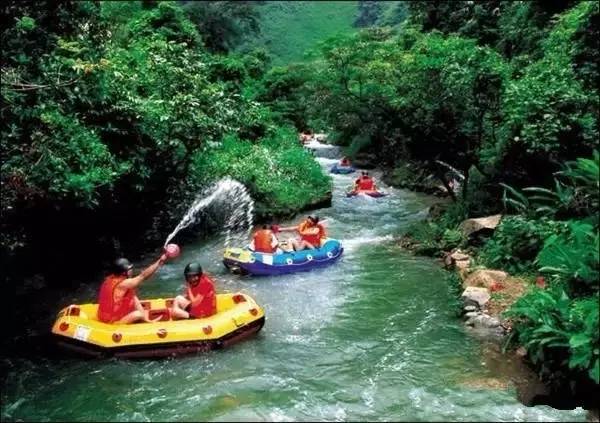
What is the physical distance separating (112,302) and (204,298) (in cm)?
144

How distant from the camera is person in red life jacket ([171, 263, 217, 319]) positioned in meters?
9.84

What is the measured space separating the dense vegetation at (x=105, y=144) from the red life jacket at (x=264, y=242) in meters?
2.94

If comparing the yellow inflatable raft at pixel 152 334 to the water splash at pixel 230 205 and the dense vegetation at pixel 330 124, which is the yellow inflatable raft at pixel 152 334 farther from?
the water splash at pixel 230 205

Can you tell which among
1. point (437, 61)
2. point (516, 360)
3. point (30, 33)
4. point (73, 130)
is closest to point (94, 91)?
point (30, 33)

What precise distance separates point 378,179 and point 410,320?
1768 centimetres

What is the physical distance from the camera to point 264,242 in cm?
1380

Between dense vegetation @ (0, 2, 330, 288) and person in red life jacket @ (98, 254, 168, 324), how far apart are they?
1.73m

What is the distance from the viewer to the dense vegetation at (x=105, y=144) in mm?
8922

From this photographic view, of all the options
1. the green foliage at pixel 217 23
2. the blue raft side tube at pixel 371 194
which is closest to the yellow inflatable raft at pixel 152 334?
the blue raft side tube at pixel 371 194

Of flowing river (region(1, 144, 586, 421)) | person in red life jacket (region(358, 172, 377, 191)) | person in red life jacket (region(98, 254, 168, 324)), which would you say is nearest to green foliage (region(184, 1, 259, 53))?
person in red life jacket (region(358, 172, 377, 191))

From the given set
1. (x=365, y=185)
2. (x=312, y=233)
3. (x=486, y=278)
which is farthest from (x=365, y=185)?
(x=486, y=278)

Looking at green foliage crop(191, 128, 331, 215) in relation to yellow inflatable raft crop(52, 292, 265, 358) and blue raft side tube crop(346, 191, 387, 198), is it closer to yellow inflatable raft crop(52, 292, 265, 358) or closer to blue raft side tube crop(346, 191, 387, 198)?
blue raft side tube crop(346, 191, 387, 198)

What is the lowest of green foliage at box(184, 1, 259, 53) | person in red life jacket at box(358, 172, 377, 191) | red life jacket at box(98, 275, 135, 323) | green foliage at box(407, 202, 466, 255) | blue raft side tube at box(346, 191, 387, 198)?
blue raft side tube at box(346, 191, 387, 198)

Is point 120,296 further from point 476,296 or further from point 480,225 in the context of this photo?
point 480,225
